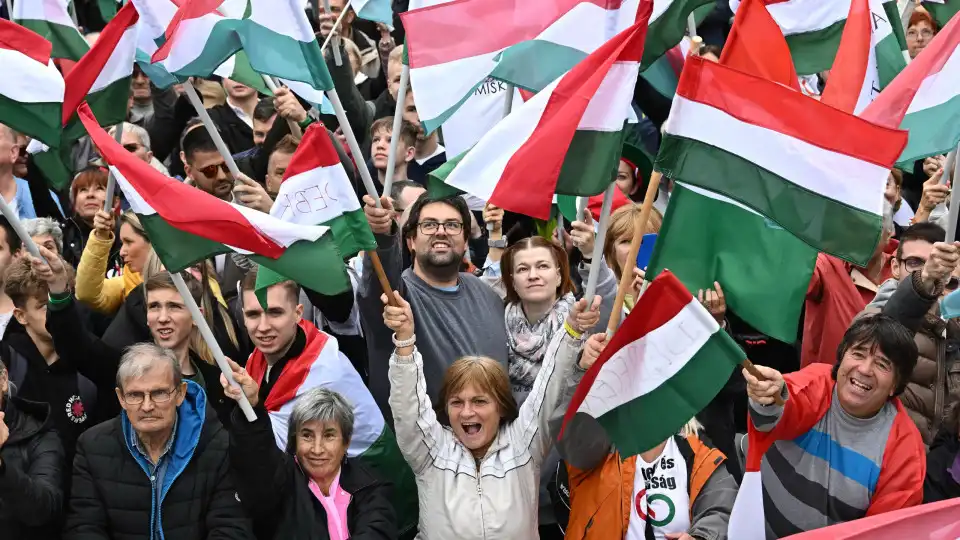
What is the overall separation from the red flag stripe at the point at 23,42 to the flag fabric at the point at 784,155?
133 inches

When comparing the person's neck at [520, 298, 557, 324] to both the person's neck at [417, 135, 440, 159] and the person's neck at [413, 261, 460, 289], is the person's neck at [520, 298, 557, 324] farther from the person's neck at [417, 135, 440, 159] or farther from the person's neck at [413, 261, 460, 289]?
the person's neck at [417, 135, 440, 159]

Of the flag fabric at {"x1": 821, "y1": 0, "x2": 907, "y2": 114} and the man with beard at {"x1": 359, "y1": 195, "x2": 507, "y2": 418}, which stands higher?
the flag fabric at {"x1": 821, "y1": 0, "x2": 907, "y2": 114}

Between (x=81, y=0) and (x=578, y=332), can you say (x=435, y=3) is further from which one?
(x=81, y=0)

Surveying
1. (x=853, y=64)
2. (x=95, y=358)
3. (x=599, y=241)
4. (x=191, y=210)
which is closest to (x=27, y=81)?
(x=95, y=358)

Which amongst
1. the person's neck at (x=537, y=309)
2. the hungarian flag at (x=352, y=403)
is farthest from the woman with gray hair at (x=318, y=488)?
the person's neck at (x=537, y=309)

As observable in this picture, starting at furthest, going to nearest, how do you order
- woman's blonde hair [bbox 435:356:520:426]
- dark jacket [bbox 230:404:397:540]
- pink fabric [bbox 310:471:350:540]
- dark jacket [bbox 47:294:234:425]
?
dark jacket [bbox 47:294:234:425] → woman's blonde hair [bbox 435:356:520:426] → pink fabric [bbox 310:471:350:540] → dark jacket [bbox 230:404:397:540]

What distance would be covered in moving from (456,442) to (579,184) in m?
1.36

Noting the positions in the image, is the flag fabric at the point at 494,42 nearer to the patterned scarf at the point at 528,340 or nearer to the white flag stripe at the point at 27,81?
the patterned scarf at the point at 528,340

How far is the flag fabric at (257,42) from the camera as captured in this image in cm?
727

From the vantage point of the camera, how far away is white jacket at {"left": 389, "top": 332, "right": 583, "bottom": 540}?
6.54m

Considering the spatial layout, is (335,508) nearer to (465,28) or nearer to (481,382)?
(481,382)

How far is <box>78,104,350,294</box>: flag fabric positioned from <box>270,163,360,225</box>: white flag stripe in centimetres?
35

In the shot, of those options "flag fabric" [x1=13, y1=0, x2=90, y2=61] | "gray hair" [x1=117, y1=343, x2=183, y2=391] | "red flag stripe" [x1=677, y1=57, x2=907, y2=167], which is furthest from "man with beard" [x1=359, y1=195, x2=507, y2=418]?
"flag fabric" [x1=13, y1=0, x2=90, y2=61]

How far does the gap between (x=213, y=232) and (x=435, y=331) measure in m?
1.55
